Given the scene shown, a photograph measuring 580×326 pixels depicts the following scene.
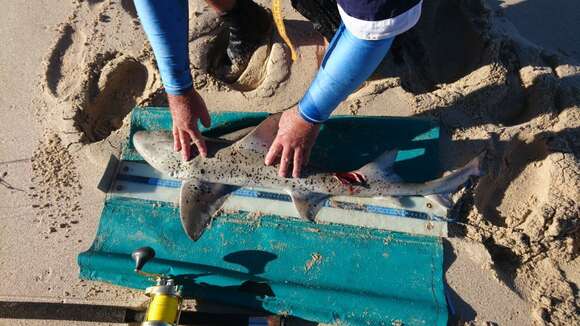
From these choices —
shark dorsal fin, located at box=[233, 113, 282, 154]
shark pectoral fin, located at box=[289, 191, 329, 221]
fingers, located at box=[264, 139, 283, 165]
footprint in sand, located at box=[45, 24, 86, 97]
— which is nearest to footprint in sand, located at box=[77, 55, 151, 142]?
Answer: footprint in sand, located at box=[45, 24, 86, 97]

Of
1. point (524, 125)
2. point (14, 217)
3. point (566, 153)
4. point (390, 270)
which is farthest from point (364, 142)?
point (14, 217)

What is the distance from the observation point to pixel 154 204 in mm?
3461

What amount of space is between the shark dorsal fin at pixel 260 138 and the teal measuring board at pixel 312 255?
374mm

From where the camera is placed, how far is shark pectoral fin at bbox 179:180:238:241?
334 cm

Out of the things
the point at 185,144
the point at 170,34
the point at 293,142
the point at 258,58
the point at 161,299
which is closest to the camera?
the point at 170,34

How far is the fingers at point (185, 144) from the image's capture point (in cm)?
322

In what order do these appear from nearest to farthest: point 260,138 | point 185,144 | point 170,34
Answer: point 170,34
point 185,144
point 260,138

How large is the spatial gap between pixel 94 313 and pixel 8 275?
77 centimetres

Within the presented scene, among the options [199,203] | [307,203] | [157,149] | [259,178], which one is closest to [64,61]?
[157,149]

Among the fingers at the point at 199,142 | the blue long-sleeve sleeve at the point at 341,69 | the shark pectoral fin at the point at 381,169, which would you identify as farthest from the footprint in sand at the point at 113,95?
the shark pectoral fin at the point at 381,169

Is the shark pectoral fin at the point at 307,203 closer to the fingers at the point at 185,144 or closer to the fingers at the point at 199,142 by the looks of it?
the fingers at the point at 199,142

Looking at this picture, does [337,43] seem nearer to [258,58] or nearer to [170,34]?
[170,34]

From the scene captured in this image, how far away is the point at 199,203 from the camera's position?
11.1 feet

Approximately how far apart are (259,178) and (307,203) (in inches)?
16.0
